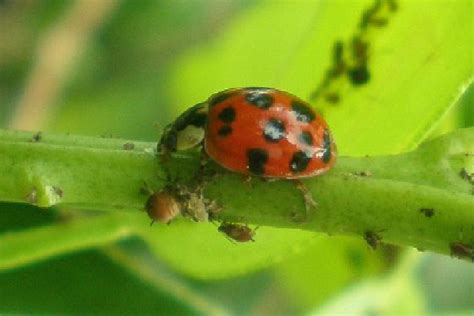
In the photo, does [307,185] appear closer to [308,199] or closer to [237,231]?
[308,199]

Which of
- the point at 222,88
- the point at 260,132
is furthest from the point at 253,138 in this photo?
the point at 222,88

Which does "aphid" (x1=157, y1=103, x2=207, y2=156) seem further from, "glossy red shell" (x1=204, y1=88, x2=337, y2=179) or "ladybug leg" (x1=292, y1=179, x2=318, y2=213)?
"ladybug leg" (x1=292, y1=179, x2=318, y2=213)

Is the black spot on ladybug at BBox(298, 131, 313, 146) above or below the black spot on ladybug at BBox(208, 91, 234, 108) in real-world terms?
below

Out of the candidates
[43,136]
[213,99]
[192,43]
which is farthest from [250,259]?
[192,43]

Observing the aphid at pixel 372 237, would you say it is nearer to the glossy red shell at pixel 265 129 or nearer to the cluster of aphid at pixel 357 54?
the glossy red shell at pixel 265 129

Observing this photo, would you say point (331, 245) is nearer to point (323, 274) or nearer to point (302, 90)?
point (323, 274)

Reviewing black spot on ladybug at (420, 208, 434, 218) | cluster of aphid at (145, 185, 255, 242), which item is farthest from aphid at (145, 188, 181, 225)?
black spot on ladybug at (420, 208, 434, 218)

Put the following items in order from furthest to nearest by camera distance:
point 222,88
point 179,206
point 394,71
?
point 222,88, point 394,71, point 179,206
